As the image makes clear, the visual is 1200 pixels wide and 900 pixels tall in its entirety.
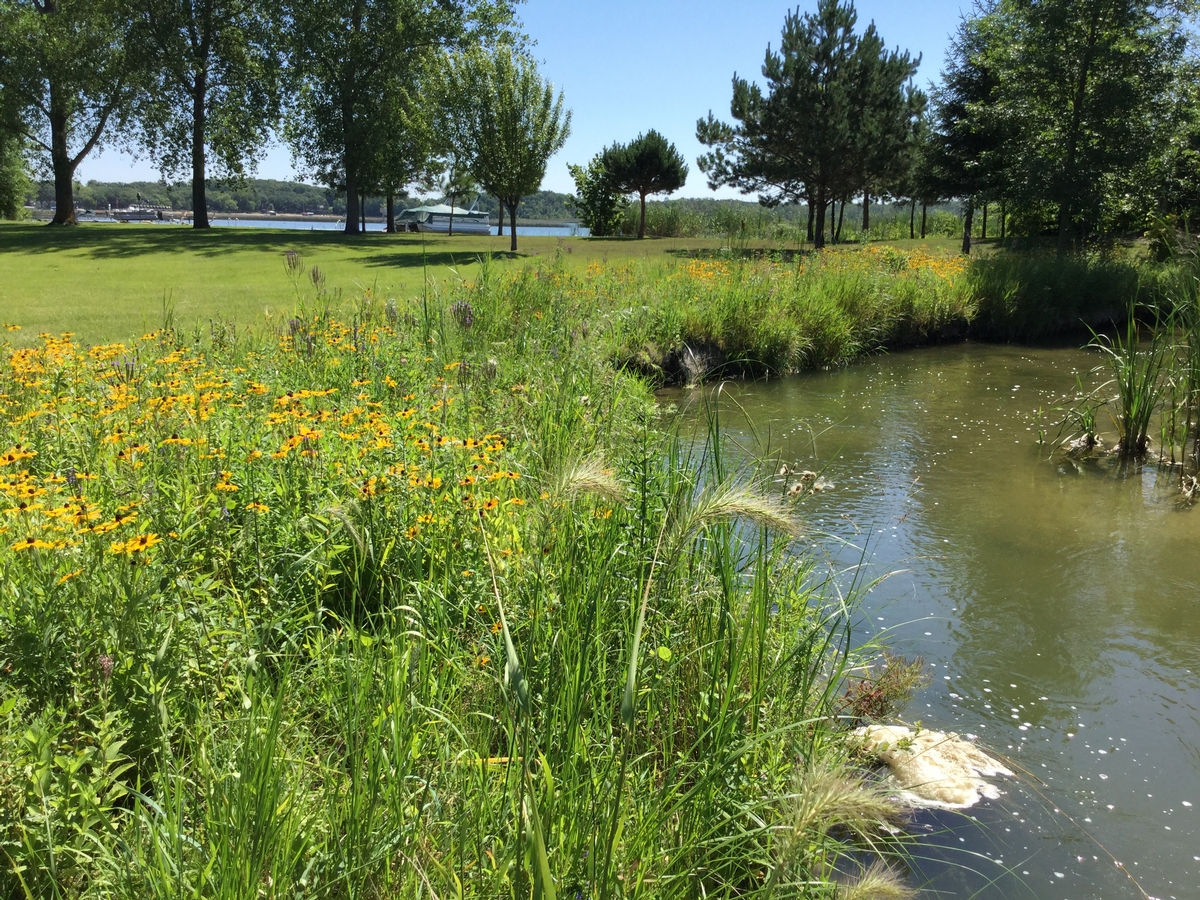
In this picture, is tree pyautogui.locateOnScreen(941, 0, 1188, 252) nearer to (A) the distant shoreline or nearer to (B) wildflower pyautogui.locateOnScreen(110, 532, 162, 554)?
(B) wildflower pyautogui.locateOnScreen(110, 532, 162, 554)

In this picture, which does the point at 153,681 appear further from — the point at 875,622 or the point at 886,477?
the point at 886,477

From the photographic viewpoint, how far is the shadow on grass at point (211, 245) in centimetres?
2017

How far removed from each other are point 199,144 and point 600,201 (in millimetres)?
19802

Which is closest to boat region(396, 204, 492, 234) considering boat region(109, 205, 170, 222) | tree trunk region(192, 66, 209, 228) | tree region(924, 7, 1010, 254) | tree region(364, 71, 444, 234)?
boat region(109, 205, 170, 222)

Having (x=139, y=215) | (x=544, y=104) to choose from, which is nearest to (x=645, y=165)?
(x=544, y=104)

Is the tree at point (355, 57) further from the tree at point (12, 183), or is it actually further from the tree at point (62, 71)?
the tree at point (12, 183)

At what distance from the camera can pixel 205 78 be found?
30766 millimetres

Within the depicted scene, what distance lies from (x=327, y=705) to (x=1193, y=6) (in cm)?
2495

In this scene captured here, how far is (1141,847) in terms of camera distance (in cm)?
314

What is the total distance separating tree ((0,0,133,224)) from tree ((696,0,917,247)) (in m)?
22.0

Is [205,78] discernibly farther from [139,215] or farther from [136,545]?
[139,215]

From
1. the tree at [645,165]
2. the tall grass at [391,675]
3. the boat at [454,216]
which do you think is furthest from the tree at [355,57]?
the boat at [454,216]

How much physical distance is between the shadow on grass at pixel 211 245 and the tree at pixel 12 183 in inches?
704

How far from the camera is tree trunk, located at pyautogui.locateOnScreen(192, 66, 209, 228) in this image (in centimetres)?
3050
